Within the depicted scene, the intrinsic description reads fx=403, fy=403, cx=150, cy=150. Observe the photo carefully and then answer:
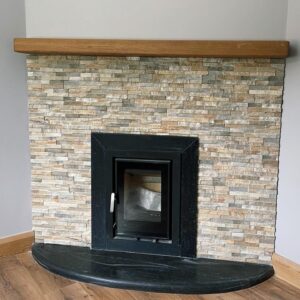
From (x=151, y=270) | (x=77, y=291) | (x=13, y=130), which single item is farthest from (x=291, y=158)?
(x=13, y=130)

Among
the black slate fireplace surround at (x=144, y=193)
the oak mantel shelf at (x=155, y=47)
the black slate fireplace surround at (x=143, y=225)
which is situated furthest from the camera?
the black slate fireplace surround at (x=144, y=193)

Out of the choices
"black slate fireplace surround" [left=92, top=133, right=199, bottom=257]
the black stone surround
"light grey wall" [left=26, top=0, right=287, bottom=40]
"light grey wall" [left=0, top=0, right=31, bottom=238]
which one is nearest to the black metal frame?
"black slate fireplace surround" [left=92, top=133, right=199, bottom=257]

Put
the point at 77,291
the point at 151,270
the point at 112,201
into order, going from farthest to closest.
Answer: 1. the point at 112,201
2. the point at 151,270
3. the point at 77,291

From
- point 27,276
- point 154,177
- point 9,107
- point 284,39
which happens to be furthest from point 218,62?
point 27,276

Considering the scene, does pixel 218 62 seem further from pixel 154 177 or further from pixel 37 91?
pixel 37 91

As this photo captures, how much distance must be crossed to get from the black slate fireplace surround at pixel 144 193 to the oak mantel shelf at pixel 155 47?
0.45 meters

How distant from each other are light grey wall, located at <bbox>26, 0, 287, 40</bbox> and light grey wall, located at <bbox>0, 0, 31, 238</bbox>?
0.61 ft

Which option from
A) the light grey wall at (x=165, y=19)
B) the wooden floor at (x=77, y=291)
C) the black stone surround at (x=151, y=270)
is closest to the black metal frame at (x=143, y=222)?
the black stone surround at (x=151, y=270)

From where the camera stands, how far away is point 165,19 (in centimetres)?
204

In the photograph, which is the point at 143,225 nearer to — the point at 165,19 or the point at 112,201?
the point at 112,201

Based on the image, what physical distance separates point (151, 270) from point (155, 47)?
3.75 feet

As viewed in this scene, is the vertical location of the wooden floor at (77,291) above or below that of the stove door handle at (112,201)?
below

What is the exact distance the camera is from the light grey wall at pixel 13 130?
2.18 metres

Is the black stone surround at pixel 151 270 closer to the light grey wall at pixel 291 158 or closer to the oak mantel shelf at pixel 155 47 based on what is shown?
the light grey wall at pixel 291 158
